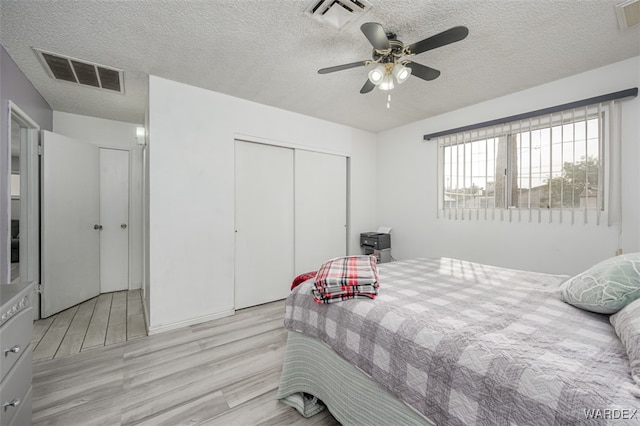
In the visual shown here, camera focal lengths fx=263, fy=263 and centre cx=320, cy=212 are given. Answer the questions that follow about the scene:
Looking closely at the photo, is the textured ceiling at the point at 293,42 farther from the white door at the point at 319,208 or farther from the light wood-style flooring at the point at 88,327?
the light wood-style flooring at the point at 88,327

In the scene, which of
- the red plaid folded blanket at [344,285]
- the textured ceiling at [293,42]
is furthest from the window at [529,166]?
the red plaid folded blanket at [344,285]

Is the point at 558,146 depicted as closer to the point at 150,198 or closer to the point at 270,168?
the point at 270,168

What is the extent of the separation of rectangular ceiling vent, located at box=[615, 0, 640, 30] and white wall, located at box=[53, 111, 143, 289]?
5.23m

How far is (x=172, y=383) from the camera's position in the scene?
1849mm

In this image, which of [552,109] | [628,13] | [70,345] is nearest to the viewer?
[628,13]

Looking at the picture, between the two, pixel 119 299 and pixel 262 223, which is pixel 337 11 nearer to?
pixel 262 223

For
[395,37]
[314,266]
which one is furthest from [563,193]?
[314,266]

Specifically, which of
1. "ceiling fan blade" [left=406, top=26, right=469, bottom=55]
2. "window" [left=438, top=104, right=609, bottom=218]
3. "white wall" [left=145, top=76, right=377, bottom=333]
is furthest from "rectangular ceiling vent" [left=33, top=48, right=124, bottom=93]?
"window" [left=438, top=104, right=609, bottom=218]

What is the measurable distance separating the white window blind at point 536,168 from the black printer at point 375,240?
88cm

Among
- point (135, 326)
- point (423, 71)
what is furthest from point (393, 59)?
point (135, 326)

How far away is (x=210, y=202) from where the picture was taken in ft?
9.55


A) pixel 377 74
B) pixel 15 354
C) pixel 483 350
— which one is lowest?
pixel 15 354

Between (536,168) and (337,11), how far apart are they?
2.57 meters

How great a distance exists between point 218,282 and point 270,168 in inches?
59.5
